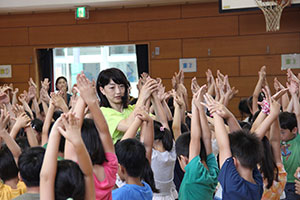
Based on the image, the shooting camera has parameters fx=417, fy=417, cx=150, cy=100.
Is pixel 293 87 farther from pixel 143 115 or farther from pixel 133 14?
pixel 133 14

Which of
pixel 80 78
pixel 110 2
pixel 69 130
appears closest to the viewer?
pixel 69 130

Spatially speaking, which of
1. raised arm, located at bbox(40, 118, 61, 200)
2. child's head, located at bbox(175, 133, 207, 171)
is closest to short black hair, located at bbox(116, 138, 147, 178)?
child's head, located at bbox(175, 133, 207, 171)

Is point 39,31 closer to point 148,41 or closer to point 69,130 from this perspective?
point 148,41

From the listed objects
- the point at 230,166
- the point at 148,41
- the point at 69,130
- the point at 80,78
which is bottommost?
the point at 230,166

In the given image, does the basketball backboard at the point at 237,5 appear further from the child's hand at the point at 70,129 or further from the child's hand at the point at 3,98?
the child's hand at the point at 70,129

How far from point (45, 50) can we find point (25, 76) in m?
0.71

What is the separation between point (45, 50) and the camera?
9.09m

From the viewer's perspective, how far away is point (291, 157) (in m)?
3.35

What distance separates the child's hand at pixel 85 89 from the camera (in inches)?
75.0

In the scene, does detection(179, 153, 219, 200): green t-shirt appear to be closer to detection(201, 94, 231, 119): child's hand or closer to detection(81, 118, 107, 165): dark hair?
detection(201, 94, 231, 119): child's hand

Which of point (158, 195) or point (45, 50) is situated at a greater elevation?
point (45, 50)

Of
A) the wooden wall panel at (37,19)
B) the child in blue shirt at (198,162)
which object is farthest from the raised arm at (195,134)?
the wooden wall panel at (37,19)

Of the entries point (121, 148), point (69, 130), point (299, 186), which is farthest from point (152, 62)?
point (69, 130)

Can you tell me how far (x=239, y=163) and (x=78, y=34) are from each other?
23.2ft
